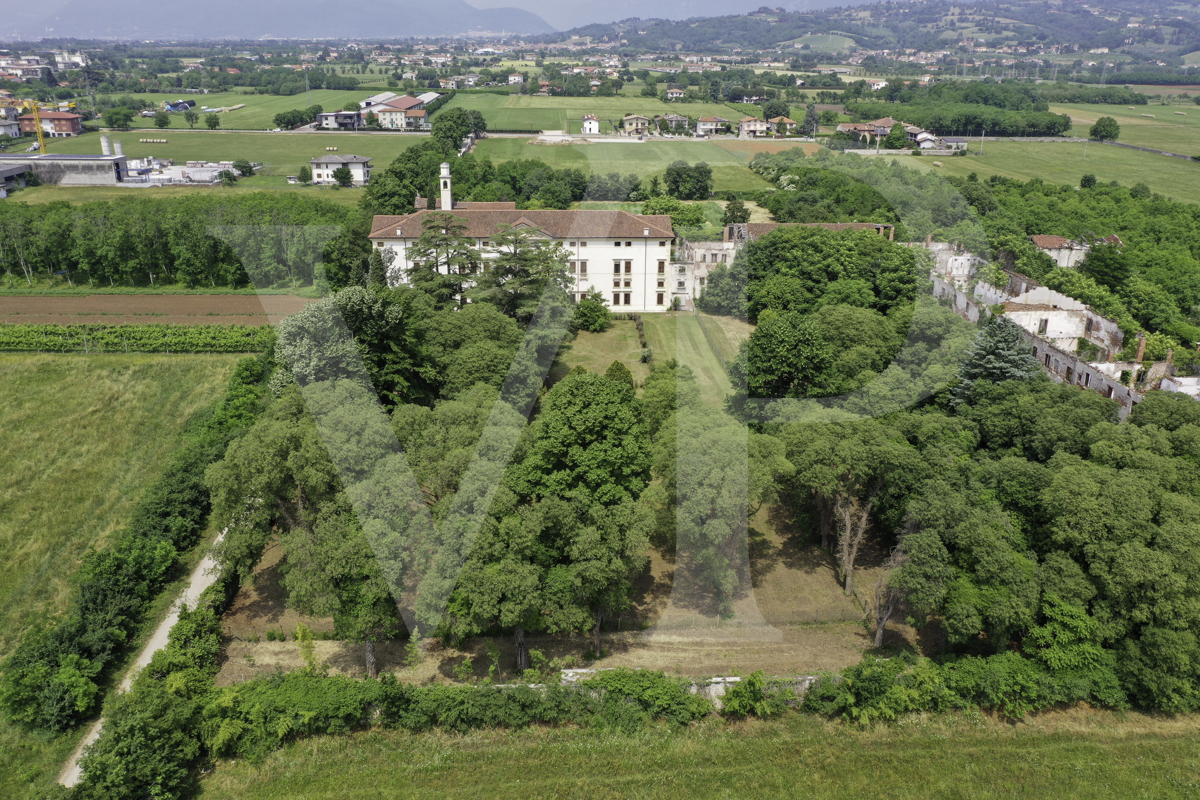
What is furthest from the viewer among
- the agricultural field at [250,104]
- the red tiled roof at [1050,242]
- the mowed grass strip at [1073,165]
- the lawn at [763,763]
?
the agricultural field at [250,104]

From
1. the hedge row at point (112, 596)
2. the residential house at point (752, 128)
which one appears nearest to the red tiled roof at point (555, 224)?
the hedge row at point (112, 596)

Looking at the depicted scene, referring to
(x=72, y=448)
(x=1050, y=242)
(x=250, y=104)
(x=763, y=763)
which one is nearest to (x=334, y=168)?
(x=72, y=448)

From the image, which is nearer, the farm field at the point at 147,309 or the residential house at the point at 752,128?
the farm field at the point at 147,309

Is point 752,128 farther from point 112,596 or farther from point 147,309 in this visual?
point 112,596

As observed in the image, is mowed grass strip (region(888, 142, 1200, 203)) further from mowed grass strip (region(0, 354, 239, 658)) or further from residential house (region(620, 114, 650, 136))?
mowed grass strip (region(0, 354, 239, 658))

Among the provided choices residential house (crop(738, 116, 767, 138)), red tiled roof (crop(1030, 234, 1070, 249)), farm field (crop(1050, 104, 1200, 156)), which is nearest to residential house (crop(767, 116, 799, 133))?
residential house (crop(738, 116, 767, 138))

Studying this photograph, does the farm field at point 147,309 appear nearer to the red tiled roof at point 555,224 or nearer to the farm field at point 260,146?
the red tiled roof at point 555,224

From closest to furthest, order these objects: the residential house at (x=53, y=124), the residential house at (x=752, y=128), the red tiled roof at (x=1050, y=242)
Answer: the red tiled roof at (x=1050, y=242), the residential house at (x=53, y=124), the residential house at (x=752, y=128)

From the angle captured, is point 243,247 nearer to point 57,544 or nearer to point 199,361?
point 199,361

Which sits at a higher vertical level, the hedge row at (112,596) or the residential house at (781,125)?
the residential house at (781,125)
